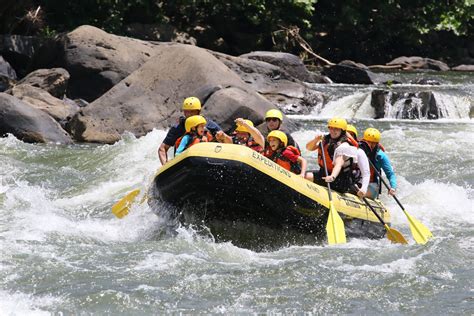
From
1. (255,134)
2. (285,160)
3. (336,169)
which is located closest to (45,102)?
(255,134)

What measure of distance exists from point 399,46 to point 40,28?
12369mm

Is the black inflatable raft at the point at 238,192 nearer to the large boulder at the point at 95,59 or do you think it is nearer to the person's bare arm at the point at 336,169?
the person's bare arm at the point at 336,169

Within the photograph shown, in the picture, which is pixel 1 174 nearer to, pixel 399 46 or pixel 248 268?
pixel 248 268

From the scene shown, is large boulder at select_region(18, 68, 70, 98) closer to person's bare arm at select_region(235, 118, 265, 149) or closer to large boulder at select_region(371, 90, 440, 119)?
large boulder at select_region(371, 90, 440, 119)

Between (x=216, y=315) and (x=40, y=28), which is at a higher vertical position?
(x=216, y=315)

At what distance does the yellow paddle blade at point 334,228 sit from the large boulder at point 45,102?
8.25m

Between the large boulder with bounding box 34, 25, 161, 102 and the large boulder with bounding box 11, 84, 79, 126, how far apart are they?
1046mm

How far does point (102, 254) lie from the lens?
7930mm

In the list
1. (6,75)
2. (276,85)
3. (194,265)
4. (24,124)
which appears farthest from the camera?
(6,75)

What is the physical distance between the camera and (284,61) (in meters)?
21.9

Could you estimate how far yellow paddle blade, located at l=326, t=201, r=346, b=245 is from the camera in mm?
8219

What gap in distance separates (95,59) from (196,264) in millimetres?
10705

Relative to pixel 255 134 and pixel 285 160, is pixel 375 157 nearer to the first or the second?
pixel 285 160

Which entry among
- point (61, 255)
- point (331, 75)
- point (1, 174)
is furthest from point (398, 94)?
point (61, 255)
